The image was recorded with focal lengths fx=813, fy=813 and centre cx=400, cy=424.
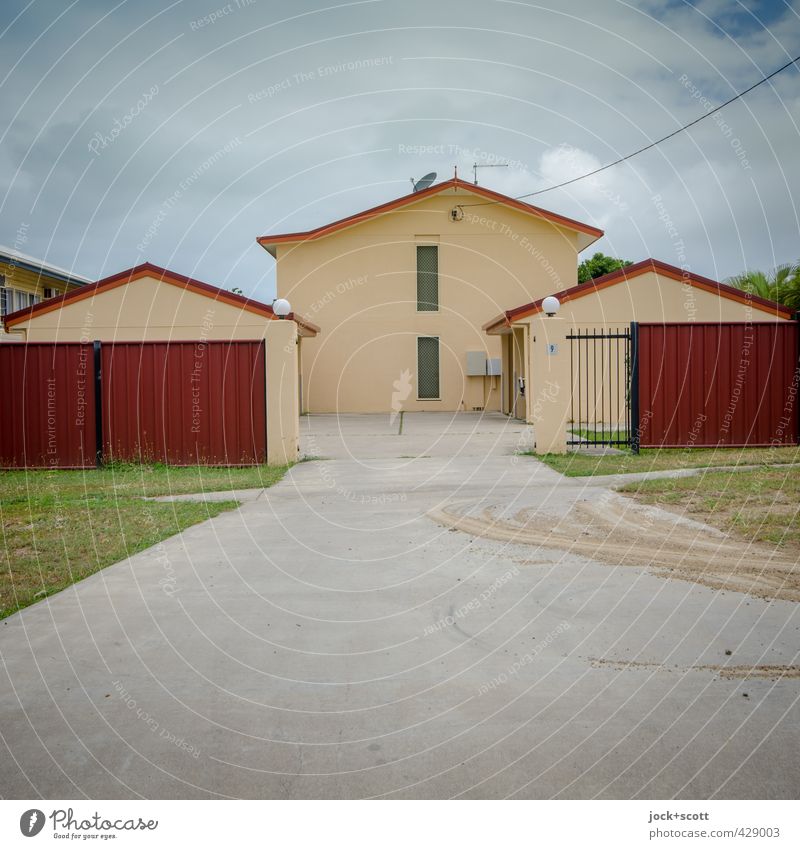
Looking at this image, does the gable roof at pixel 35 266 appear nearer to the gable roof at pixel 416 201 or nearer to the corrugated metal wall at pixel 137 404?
the gable roof at pixel 416 201

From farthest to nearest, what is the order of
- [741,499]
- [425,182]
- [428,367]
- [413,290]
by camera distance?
[425,182]
[428,367]
[413,290]
[741,499]

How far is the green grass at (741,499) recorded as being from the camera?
7.56 metres

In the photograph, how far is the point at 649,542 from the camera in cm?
720

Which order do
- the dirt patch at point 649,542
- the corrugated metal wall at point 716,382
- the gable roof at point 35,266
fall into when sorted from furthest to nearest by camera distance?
1. the gable roof at point 35,266
2. the corrugated metal wall at point 716,382
3. the dirt patch at point 649,542

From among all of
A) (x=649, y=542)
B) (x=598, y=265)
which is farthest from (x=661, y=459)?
(x=598, y=265)

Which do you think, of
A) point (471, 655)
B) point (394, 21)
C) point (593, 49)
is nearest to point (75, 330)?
point (394, 21)

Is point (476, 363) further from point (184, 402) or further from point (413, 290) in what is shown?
point (184, 402)

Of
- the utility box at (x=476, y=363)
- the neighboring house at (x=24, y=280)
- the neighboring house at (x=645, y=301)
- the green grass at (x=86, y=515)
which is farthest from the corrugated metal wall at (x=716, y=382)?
the neighboring house at (x=24, y=280)

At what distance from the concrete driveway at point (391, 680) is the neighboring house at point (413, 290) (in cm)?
2047

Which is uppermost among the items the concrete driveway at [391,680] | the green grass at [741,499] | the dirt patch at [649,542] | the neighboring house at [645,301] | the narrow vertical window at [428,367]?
the neighboring house at [645,301]

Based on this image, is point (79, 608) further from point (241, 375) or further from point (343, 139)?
point (343, 139)

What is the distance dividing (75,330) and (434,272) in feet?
42.0

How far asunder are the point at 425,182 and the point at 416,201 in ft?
5.30

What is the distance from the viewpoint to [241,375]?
1398cm
